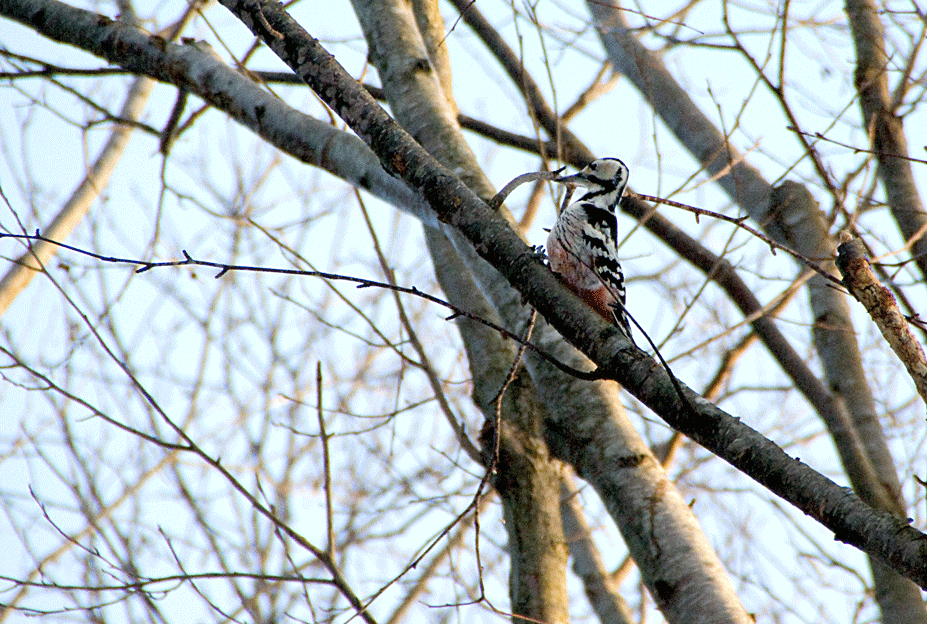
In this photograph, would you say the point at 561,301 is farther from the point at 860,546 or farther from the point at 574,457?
the point at 574,457

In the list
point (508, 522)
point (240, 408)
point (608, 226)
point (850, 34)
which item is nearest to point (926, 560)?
point (508, 522)

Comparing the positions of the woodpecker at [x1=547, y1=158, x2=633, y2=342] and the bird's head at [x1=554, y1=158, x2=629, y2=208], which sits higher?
the bird's head at [x1=554, y1=158, x2=629, y2=208]

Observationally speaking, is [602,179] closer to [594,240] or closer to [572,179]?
[572,179]

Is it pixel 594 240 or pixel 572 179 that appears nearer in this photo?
pixel 594 240

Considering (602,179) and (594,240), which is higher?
(602,179)

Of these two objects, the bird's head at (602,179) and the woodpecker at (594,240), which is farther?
the bird's head at (602,179)

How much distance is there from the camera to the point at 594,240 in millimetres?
3953

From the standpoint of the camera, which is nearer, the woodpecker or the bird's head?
the woodpecker

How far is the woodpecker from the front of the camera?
377 centimetres

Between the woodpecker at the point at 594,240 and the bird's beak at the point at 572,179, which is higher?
the bird's beak at the point at 572,179

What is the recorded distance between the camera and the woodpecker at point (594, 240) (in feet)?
12.4

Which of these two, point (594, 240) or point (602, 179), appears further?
point (602, 179)

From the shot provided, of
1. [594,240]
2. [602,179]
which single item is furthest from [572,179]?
[594,240]

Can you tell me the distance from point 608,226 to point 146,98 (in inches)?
133
